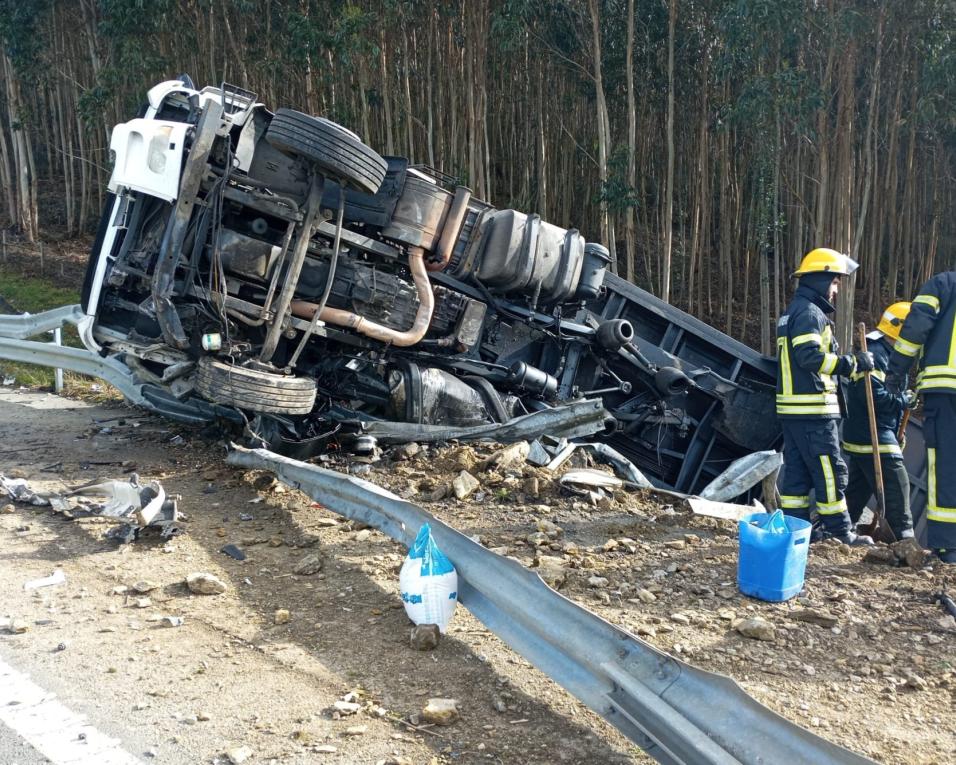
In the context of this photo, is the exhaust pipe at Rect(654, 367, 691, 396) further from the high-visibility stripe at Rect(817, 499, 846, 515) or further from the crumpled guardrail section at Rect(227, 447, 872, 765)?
the crumpled guardrail section at Rect(227, 447, 872, 765)

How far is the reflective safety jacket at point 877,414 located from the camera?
241 inches

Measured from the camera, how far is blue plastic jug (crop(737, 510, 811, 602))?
3.79 m

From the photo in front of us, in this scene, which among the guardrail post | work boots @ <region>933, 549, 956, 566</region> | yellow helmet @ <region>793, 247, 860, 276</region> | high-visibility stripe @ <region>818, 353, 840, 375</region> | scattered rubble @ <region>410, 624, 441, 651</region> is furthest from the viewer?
the guardrail post

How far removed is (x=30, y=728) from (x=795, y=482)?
466 centimetres

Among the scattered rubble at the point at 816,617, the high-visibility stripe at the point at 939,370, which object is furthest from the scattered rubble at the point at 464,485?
the high-visibility stripe at the point at 939,370

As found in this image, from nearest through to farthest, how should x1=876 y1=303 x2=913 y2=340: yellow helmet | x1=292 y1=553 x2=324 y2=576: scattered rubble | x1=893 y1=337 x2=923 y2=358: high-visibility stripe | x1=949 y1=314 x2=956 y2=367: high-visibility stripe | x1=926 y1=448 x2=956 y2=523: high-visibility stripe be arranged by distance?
x1=292 y1=553 x2=324 y2=576: scattered rubble → x1=926 y1=448 x2=956 y2=523: high-visibility stripe → x1=949 y1=314 x2=956 y2=367: high-visibility stripe → x1=893 y1=337 x2=923 y2=358: high-visibility stripe → x1=876 y1=303 x2=913 y2=340: yellow helmet

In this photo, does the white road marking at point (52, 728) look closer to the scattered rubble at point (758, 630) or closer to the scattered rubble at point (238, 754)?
the scattered rubble at point (238, 754)

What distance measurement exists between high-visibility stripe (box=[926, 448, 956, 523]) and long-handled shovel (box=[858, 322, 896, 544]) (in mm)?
390

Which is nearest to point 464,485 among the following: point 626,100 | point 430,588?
point 430,588

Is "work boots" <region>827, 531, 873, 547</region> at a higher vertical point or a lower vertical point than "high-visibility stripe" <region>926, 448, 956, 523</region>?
lower

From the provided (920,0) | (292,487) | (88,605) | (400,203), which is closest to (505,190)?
(920,0)

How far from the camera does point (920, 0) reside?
38.5 ft

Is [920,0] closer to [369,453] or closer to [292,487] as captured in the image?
[369,453]

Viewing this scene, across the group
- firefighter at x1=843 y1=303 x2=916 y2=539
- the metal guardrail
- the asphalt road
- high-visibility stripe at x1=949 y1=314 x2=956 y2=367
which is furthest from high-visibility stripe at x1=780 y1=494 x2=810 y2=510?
the metal guardrail
